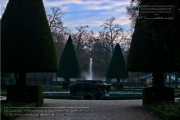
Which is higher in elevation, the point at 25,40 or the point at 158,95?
the point at 25,40

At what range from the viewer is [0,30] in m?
15.1

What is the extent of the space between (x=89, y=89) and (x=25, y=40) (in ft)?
33.6

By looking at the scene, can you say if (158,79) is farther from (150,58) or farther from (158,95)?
(150,58)

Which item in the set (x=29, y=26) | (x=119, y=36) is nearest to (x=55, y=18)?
(x=119, y=36)

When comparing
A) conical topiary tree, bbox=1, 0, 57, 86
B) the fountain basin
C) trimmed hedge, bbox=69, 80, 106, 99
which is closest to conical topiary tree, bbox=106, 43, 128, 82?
the fountain basin

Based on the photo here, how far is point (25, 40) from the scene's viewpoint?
14977mm

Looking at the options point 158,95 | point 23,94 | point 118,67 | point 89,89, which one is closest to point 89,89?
point 89,89

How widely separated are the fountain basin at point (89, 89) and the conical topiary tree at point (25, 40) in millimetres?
8616

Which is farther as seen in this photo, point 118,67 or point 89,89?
point 118,67

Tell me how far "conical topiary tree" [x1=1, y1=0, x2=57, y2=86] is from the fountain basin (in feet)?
28.3

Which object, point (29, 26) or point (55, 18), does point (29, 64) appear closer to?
point (29, 26)

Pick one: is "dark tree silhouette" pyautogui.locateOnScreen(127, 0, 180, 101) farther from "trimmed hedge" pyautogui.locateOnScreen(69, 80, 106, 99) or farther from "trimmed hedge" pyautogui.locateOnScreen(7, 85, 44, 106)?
"trimmed hedge" pyautogui.locateOnScreen(69, 80, 106, 99)

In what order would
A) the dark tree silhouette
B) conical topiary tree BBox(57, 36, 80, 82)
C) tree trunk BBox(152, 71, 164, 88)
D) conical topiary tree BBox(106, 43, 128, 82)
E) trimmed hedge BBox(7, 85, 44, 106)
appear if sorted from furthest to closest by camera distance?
conical topiary tree BBox(57, 36, 80, 82) → conical topiary tree BBox(106, 43, 128, 82) → tree trunk BBox(152, 71, 164, 88) → trimmed hedge BBox(7, 85, 44, 106) → the dark tree silhouette

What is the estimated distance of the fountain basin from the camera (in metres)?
24.2
